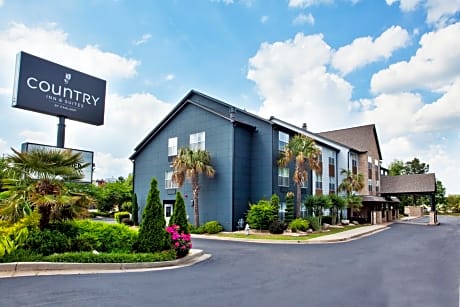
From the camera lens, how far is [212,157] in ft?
87.2

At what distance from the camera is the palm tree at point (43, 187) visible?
10.1 metres

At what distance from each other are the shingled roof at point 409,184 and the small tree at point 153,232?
38.2 meters

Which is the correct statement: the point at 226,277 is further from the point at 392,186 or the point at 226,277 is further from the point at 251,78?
the point at 392,186

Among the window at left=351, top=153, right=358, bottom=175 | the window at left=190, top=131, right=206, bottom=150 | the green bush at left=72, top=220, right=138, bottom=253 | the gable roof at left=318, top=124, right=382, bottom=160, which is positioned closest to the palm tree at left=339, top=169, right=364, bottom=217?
the window at left=351, top=153, right=358, bottom=175

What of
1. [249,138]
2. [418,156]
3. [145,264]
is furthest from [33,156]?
[418,156]

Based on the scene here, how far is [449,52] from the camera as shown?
16891 millimetres

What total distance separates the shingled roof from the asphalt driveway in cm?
3152

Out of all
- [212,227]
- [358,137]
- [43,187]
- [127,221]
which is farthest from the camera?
[358,137]

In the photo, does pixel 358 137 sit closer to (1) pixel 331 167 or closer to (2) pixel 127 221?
(1) pixel 331 167

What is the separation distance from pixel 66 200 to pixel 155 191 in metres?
3.02

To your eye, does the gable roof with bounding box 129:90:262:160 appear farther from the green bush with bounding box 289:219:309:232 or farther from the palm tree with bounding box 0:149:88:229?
the palm tree with bounding box 0:149:88:229

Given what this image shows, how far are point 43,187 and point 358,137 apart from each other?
4078 cm

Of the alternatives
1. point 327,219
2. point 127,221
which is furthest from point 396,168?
point 127,221

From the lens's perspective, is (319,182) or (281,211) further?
(319,182)
